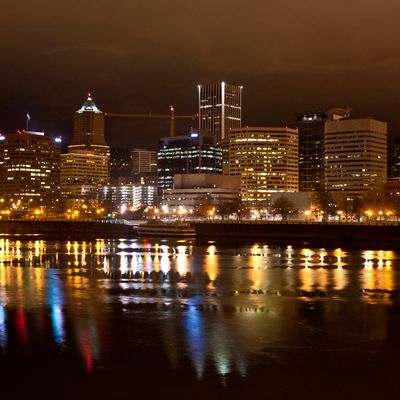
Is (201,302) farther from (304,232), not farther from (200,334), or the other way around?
(304,232)

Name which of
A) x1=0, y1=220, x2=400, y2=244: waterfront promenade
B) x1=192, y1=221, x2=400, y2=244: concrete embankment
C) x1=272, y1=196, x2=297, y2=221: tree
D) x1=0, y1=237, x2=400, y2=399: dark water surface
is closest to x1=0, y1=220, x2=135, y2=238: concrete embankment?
x1=0, y1=220, x2=400, y2=244: waterfront promenade

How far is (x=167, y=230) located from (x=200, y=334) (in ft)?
265

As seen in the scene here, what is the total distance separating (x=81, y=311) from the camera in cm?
2945

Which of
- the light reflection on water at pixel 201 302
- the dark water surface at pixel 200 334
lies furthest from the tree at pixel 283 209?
the dark water surface at pixel 200 334

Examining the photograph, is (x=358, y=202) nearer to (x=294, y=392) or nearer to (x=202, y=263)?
(x=202, y=263)

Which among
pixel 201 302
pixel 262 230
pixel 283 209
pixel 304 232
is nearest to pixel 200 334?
pixel 201 302

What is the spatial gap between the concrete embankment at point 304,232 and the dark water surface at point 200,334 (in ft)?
153

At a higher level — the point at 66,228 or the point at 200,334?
the point at 66,228

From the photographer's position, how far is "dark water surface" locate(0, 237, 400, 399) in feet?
60.6

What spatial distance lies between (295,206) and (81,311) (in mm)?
157303

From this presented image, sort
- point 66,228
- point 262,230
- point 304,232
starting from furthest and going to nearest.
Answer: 1. point 66,228
2. point 262,230
3. point 304,232

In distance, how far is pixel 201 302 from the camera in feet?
105

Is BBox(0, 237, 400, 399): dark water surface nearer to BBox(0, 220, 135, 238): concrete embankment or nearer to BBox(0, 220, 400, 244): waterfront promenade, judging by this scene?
BBox(0, 220, 400, 244): waterfront promenade

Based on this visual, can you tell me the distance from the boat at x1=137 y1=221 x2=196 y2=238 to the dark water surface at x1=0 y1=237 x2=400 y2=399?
55.9 meters
